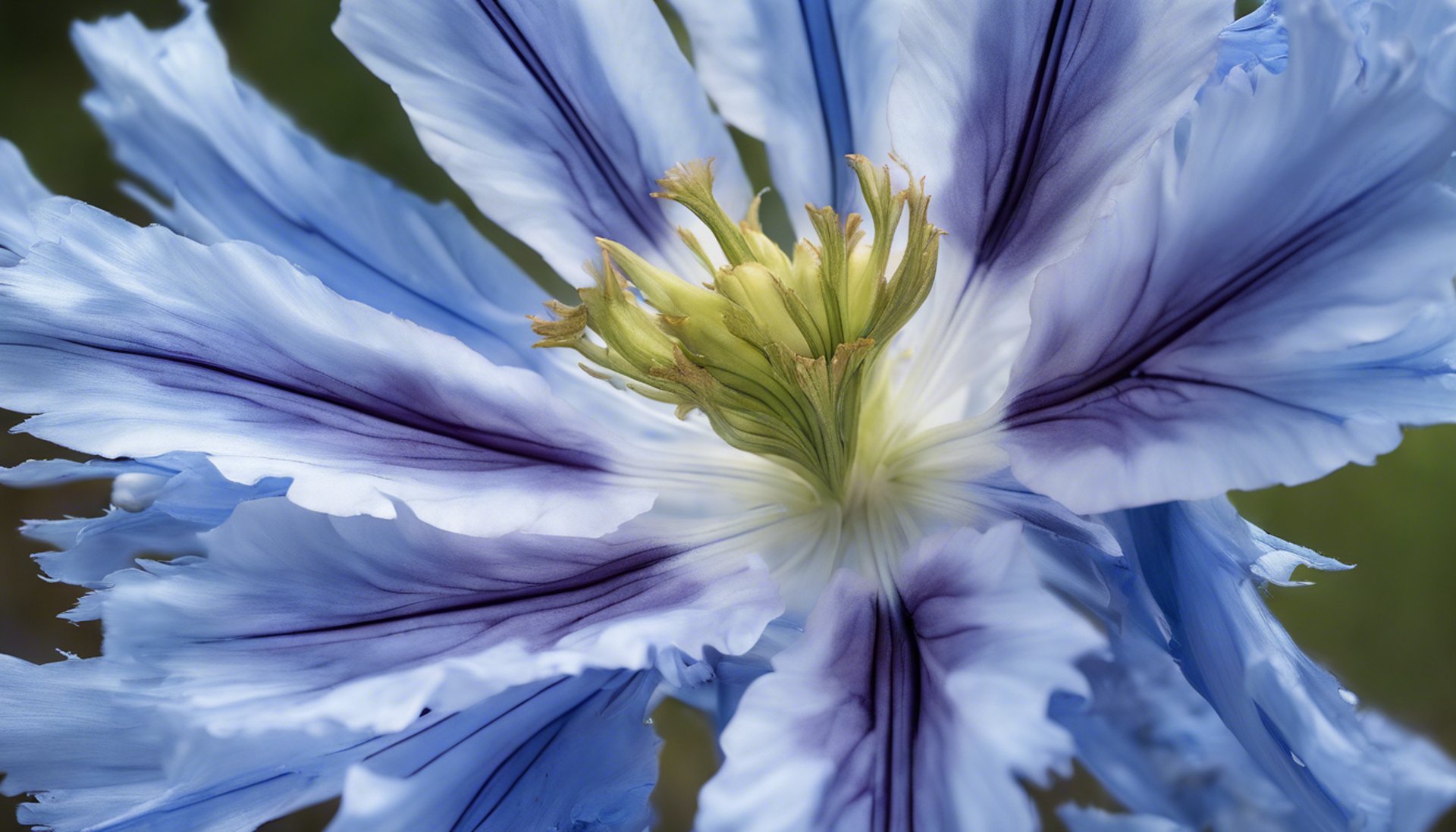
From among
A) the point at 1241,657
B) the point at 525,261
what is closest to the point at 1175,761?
the point at 1241,657

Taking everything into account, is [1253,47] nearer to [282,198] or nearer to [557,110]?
[557,110]

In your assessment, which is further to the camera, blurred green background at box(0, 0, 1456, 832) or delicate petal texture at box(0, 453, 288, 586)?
blurred green background at box(0, 0, 1456, 832)

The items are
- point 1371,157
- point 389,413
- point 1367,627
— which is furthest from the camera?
point 1367,627

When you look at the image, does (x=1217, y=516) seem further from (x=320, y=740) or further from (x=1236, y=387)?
(x=320, y=740)

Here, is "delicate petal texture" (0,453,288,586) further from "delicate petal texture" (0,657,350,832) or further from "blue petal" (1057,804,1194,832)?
"blue petal" (1057,804,1194,832)

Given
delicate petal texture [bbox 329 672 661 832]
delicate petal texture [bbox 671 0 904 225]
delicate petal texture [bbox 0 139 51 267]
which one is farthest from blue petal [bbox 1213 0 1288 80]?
delicate petal texture [bbox 0 139 51 267]

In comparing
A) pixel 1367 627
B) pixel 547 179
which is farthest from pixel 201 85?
pixel 1367 627
